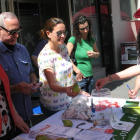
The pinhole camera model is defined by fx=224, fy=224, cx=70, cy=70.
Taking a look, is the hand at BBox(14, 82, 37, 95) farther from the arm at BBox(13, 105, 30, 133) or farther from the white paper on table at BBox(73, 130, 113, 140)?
the white paper on table at BBox(73, 130, 113, 140)

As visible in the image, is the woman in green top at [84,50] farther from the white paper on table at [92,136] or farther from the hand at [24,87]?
the white paper on table at [92,136]

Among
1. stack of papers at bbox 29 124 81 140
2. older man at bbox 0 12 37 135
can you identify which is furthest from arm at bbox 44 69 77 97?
stack of papers at bbox 29 124 81 140

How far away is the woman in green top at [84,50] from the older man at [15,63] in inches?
52.9

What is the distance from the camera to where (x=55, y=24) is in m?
2.84

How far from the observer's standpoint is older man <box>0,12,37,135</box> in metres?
2.47

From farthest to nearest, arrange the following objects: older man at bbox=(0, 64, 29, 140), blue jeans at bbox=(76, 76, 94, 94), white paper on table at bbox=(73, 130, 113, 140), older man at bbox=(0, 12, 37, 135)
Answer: blue jeans at bbox=(76, 76, 94, 94) → older man at bbox=(0, 12, 37, 135) → older man at bbox=(0, 64, 29, 140) → white paper on table at bbox=(73, 130, 113, 140)

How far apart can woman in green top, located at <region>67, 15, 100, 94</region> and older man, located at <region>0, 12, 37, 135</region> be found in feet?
4.41

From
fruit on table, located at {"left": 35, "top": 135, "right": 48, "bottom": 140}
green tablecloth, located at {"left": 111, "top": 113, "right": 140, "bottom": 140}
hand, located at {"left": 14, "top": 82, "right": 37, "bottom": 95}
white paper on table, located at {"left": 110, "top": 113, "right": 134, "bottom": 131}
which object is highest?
hand, located at {"left": 14, "top": 82, "right": 37, "bottom": 95}

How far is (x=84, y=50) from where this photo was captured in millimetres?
3961

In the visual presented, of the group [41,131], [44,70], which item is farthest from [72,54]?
[41,131]

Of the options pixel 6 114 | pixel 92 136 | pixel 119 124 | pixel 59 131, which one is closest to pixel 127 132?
pixel 119 124

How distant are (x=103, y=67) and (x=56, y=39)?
6.21m

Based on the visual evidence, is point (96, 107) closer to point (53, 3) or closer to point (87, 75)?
point (87, 75)

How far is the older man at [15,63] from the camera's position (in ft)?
8.12
